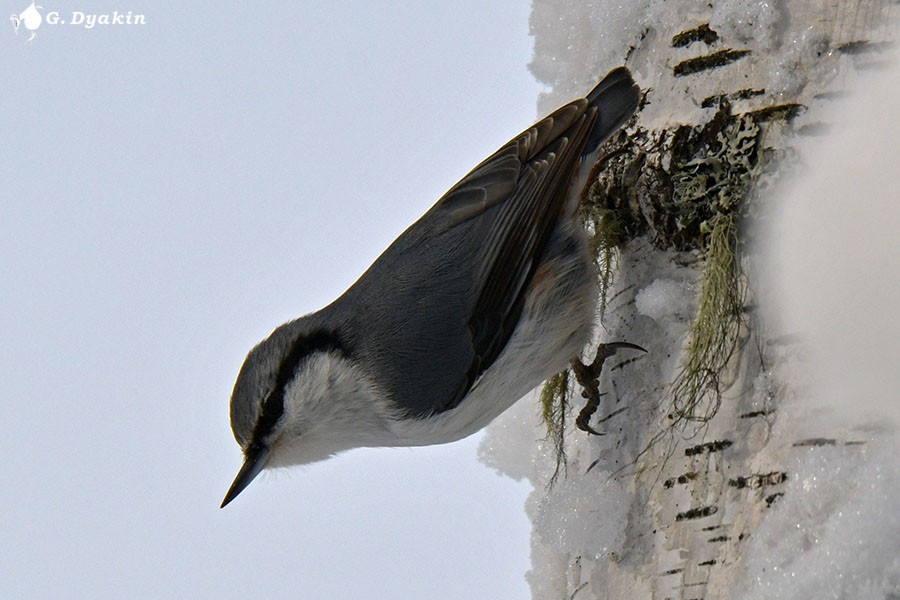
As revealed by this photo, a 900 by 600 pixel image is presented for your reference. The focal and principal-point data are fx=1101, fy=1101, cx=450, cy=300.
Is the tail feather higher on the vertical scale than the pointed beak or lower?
higher

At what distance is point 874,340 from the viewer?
178 centimetres

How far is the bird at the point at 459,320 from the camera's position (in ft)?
7.87

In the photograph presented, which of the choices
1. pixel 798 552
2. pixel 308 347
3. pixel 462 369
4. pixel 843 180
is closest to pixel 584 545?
pixel 462 369

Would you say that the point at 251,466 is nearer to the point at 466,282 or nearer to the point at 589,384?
the point at 466,282

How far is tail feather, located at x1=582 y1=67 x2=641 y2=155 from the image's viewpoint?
2.33m

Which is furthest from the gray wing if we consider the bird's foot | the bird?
the bird's foot

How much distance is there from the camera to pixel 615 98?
2334 millimetres

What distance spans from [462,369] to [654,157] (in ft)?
2.00

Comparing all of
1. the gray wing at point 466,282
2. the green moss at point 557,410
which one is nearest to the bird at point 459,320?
the gray wing at point 466,282

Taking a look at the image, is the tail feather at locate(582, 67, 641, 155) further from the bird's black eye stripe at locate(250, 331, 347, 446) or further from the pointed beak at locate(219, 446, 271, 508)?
the pointed beak at locate(219, 446, 271, 508)

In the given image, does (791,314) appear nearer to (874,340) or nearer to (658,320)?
(874,340)

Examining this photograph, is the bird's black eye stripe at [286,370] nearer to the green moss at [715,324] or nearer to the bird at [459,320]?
the bird at [459,320]

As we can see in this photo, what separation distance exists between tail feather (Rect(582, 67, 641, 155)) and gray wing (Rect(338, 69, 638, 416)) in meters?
0.03

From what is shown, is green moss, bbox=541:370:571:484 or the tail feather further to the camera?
green moss, bbox=541:370:571:484
